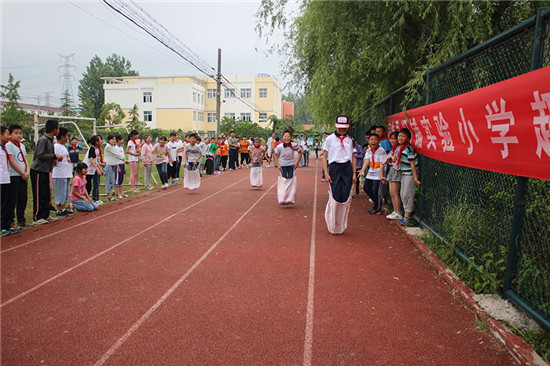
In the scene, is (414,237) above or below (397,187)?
below

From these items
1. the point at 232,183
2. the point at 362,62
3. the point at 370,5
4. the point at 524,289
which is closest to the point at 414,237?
the point at 524,289

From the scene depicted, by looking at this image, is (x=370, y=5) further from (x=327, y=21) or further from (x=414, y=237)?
(x=414, y=237)

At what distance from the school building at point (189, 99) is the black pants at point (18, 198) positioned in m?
41.1

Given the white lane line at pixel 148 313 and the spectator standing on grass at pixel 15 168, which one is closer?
the white lane line at pixel 148 313

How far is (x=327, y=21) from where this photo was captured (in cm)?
850

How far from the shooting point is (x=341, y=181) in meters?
7.05

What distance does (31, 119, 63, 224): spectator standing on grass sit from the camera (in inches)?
320

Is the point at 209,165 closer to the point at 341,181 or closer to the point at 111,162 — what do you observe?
the point at 111,162

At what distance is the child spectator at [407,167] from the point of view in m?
7.06

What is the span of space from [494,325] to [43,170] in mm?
8359

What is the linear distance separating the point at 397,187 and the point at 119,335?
580 centimetres

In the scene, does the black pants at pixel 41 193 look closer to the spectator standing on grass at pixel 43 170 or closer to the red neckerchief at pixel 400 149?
the spectator standing on grass at pixel 43 170

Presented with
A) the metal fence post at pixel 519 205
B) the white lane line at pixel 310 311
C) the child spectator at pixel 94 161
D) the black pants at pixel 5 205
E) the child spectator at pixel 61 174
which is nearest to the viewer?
the white lane line at pixel 310 311

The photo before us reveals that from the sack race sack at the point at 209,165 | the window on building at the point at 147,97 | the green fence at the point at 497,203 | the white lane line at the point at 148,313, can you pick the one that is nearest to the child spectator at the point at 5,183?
the white lane line at the point at 148,313
